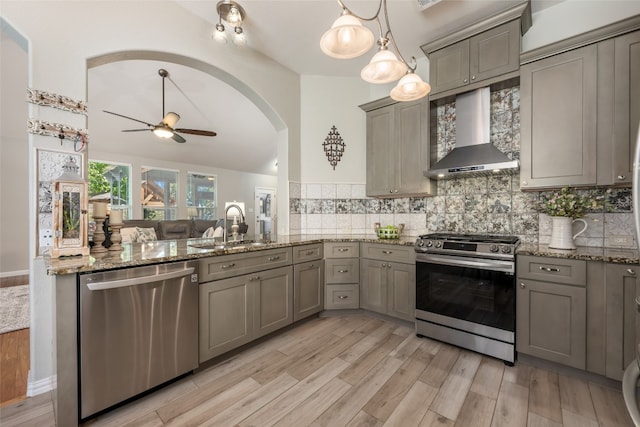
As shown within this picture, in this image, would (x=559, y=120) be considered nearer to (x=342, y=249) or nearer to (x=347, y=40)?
(x=347, y=40)

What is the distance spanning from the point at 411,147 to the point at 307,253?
5.30 feet

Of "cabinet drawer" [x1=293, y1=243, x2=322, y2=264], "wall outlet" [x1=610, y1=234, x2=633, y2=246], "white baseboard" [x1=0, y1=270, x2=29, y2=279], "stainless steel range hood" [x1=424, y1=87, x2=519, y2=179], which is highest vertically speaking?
"stainless steel range hood" [x1=424, y1=87, x2=519, y2=179]

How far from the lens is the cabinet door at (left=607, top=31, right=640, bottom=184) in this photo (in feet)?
5.99

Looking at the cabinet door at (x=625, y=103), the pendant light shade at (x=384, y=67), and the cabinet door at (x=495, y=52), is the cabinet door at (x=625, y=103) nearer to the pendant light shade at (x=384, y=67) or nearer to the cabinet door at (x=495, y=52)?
the cabinet door at (x=495, y=52)

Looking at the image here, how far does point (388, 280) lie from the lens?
2781 millimetres

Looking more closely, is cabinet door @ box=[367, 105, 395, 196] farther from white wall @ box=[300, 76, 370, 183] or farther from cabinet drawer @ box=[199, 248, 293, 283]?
cabinet drawer @ box=[199, 248, 293, 283]

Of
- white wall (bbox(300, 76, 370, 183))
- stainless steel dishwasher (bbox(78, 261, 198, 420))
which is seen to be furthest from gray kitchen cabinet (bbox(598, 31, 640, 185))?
stainless steel dishwasher (bbox(78, 261, 198, 420))

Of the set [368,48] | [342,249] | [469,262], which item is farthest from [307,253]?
[368,48]

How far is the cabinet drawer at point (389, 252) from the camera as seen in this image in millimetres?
2631

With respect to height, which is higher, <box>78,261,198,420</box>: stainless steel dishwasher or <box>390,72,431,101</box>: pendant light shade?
<box>390,72,431,101</box>: pendant light shade

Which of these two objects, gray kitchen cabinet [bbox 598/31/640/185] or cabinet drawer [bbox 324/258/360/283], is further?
cabinet drawer [bbox 324/258/360/283]

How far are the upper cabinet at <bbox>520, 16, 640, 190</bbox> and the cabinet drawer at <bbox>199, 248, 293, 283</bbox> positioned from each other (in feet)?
7.19

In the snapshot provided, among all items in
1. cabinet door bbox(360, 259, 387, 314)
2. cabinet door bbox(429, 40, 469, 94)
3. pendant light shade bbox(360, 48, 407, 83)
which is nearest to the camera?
pendant light shade bbox(360, 48, 407, 83)

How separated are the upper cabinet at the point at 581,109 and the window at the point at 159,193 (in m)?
7.81
